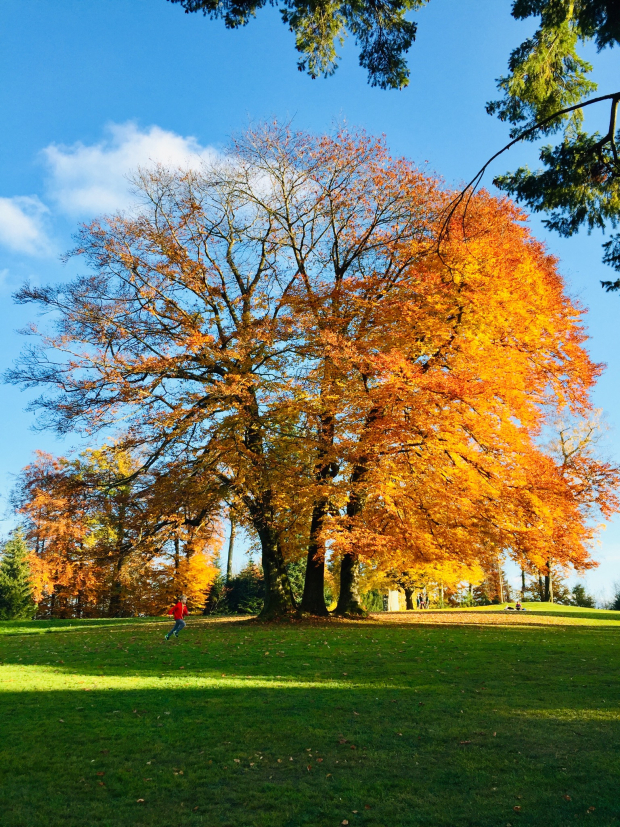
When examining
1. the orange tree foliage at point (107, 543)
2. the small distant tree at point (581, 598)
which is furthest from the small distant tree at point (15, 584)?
the small distant tree at point (581, 598)

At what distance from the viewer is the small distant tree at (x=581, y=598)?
157 feet

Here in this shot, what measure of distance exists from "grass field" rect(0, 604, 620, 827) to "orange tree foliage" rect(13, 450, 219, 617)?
6.97 m

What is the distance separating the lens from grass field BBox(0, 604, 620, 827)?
4.96 metres

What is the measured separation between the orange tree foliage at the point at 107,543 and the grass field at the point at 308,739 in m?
6.97

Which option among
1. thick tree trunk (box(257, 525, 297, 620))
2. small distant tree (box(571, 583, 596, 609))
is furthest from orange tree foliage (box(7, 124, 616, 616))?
small distant tree (box(571, 583, 596, 609))

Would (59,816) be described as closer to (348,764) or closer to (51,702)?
(348,764)

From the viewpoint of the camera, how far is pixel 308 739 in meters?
6.73

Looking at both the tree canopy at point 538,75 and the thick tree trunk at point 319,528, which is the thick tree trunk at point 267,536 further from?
the tree canopy at point 538,75

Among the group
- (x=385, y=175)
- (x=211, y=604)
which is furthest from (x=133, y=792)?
(x=211, y=604)

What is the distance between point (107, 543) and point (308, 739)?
25262mm

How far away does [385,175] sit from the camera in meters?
20.7

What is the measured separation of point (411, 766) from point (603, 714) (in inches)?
140

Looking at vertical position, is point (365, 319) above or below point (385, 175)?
below

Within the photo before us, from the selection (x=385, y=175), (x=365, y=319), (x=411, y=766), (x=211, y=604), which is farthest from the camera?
(x=211, y=604)
